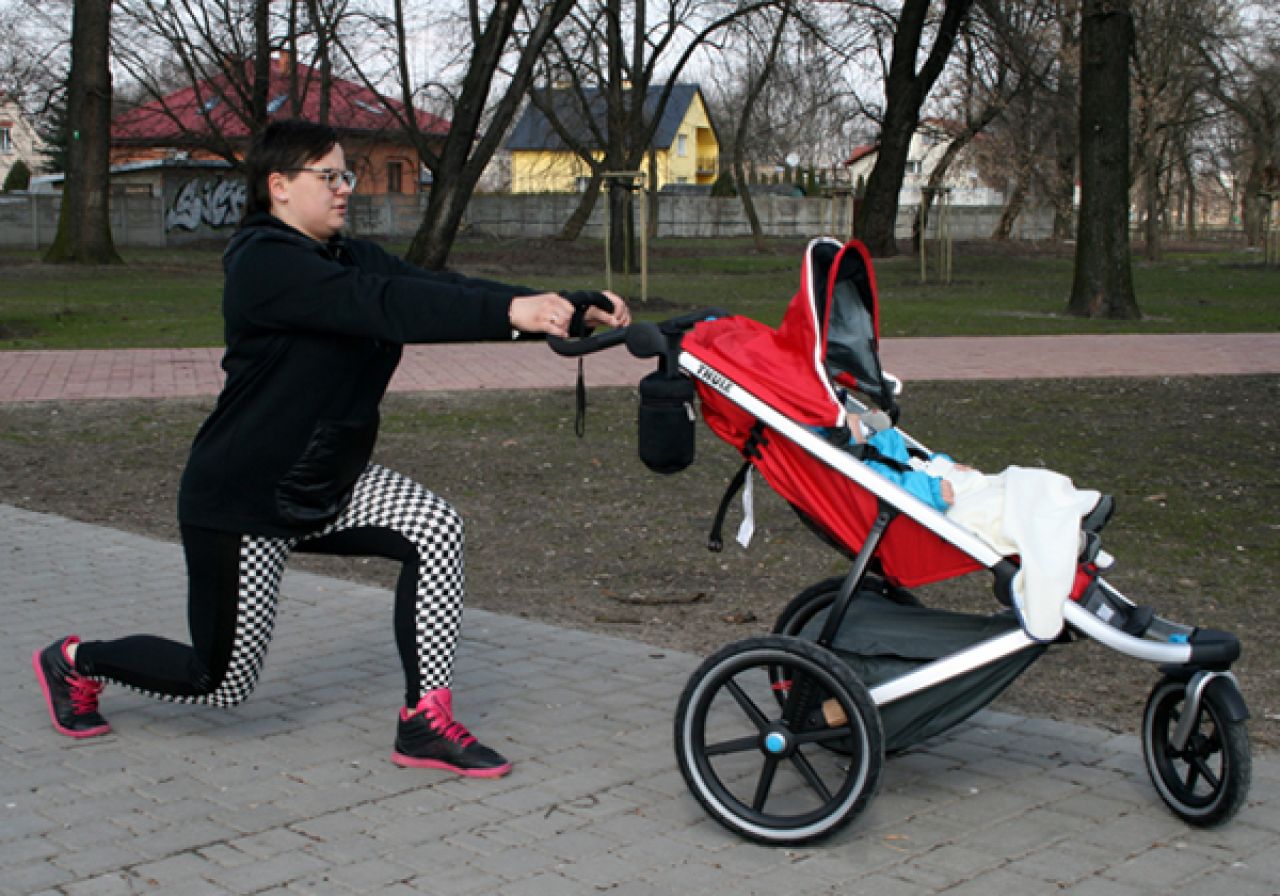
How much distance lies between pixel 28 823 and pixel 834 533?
2.19 metres

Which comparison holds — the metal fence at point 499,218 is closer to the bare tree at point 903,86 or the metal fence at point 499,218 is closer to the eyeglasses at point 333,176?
the bare tree at point 903,86

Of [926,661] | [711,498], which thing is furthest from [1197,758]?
[711,498]

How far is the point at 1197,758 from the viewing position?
12.6 ft

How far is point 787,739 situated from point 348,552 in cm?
132

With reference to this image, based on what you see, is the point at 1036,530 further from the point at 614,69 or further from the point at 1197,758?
the point at 614,69

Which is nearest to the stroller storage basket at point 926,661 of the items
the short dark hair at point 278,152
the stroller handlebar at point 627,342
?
the stroller handlebar at point 627,342

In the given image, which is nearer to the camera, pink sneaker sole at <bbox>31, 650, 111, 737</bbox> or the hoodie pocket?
the hoodie pocket

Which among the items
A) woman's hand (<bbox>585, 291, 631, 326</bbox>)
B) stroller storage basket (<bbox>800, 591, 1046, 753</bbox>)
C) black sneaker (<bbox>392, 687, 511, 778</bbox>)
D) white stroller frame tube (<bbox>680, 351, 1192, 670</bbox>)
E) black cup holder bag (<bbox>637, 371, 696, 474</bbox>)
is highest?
woman's hand (<bbox>585, 291, 631, 326</bbox>)

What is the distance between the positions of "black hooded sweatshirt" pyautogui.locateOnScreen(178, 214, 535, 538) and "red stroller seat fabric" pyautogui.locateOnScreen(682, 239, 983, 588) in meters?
0.61

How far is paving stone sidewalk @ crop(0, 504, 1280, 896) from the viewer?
3562mm

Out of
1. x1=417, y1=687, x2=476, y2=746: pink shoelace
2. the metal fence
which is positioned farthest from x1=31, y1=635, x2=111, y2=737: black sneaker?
the metal fence

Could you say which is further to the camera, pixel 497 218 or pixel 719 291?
pixel 497 218

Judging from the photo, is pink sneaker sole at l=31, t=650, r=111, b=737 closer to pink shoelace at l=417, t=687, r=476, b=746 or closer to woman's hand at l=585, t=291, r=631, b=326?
pink shoelace at l=417, t=687, r=476, b=746

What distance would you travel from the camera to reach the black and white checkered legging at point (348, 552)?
408 centimetres
